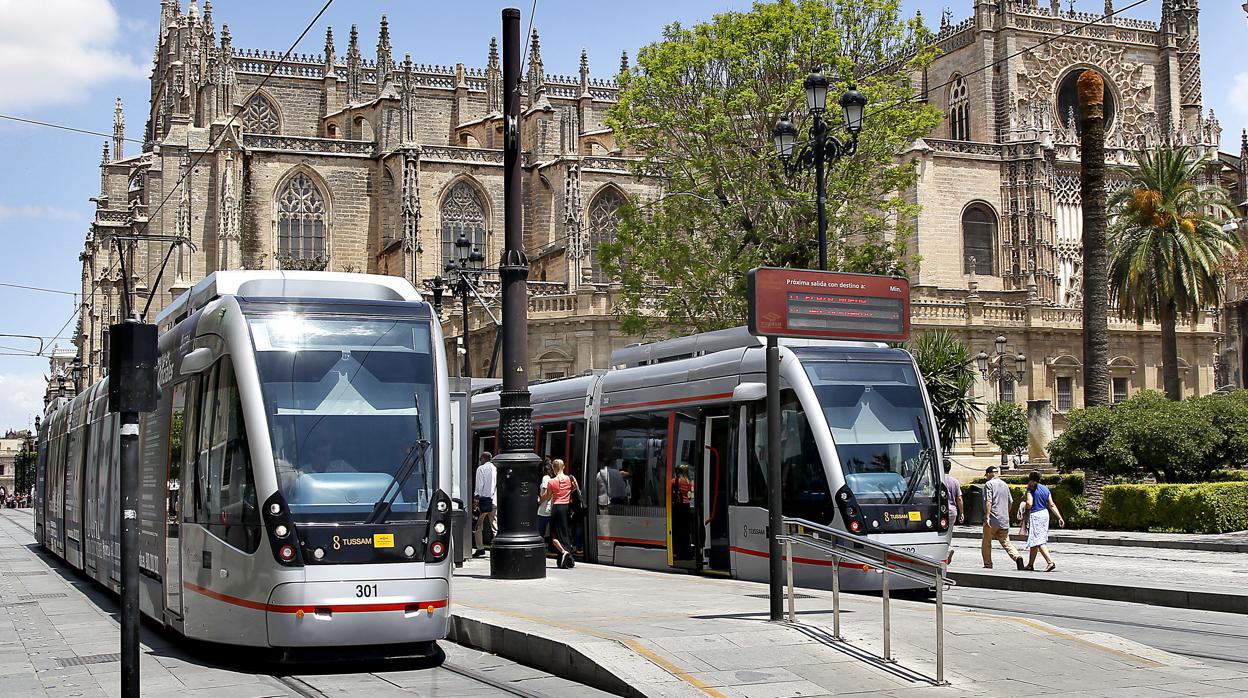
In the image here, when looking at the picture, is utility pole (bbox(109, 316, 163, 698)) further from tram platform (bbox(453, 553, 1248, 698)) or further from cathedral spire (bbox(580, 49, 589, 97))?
cathedral spire (bbox(580, 49, 589, 97))

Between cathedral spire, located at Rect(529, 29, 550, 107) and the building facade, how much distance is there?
16 centimetres

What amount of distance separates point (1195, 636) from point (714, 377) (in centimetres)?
641

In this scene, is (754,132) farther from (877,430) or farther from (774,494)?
(774,494)

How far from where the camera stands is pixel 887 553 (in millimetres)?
8742

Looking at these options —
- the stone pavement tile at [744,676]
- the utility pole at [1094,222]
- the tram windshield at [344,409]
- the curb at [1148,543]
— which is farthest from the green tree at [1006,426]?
the stone pavement tile at [744,676]

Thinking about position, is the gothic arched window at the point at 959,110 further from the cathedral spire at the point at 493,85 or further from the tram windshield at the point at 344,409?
the tram windshield at the point at 344,409

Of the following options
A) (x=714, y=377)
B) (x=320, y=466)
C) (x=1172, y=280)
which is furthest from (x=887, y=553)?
(x=1172, y=280)

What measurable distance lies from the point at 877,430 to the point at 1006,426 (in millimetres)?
30222

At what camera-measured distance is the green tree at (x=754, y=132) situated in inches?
1123

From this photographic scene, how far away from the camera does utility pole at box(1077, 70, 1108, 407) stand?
27.9 m

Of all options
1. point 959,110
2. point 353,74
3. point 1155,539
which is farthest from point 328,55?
point 1155,539

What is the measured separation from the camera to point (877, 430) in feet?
47.1

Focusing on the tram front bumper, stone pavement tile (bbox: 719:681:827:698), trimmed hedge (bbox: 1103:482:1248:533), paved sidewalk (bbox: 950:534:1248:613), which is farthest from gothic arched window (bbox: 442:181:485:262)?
stone pavement tile (bbox: 719:681:827:698)

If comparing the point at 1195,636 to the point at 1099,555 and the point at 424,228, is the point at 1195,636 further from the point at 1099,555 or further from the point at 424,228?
the point at 424,228
